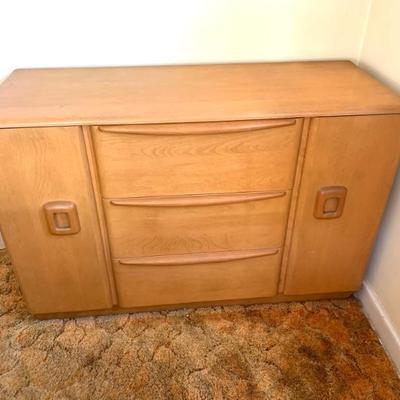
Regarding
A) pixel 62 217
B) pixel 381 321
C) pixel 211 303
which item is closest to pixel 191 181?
pixel 62 217

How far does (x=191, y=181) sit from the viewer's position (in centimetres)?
115

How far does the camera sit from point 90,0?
1282 mm

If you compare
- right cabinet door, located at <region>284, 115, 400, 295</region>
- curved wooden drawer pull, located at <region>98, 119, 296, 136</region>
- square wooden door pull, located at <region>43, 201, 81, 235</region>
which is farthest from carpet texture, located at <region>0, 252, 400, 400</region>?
curved wooden drawer pull, located at <region>98, 119, 296, 136</region>

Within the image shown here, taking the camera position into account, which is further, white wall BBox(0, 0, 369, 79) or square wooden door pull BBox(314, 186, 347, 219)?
white wall BBox(0, 0, 369, 79)

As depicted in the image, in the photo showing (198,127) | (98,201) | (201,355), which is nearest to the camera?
(198,127)

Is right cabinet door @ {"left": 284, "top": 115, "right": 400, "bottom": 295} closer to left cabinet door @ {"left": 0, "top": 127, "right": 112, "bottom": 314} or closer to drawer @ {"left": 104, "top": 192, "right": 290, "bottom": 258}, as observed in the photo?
drawer @ {"left": 104, "top": 192, "right": 290, "bottom": 258}

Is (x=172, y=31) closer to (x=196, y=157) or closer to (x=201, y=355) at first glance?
(x=196, y=157)

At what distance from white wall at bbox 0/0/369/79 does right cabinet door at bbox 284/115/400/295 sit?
0.47 metres

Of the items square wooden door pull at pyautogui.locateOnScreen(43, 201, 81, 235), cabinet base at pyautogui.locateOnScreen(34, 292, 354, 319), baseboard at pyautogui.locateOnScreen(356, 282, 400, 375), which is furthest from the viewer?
cabinet base at pyautogui.locateOnScreen(34, 292, 354, 319)

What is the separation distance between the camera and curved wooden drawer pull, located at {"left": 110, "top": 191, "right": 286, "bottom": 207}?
117 centimetres

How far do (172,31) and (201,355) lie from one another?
3.54 feet

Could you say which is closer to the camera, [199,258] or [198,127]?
[198,127]

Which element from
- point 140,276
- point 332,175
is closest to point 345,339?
point 332,175

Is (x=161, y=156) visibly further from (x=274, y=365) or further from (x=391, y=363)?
(x=391, y=363)
